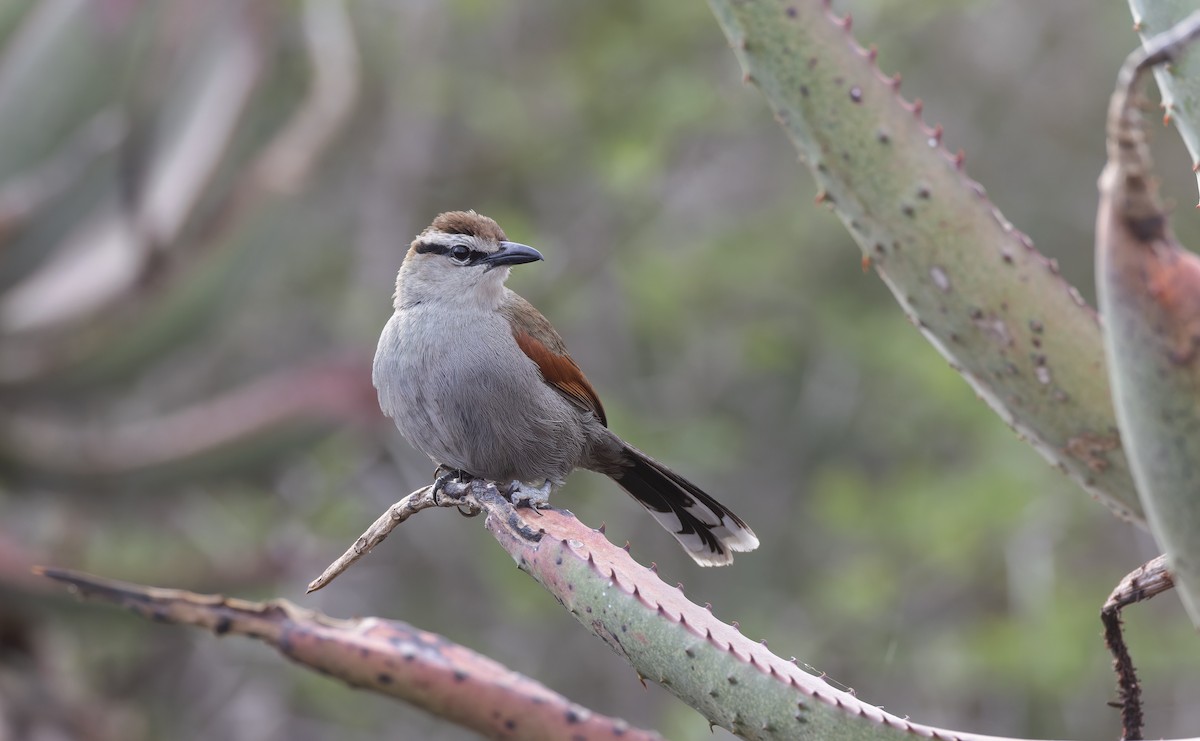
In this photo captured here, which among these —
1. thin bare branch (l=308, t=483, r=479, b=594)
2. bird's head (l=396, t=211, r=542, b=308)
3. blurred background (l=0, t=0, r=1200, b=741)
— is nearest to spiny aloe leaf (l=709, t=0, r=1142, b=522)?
thin bare branch (l=308, t=483, r=479, b=594)

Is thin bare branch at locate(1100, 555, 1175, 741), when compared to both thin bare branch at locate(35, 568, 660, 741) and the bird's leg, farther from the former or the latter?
the bird's leg

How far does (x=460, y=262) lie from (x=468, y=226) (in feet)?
0.63

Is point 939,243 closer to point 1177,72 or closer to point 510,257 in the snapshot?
point 1177,72

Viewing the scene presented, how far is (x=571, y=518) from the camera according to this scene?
2518 millimetres

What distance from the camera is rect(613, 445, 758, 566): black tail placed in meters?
3.96

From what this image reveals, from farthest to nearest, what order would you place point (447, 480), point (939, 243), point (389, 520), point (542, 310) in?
point (542, 310) → point (447, 480) → point (389, 520) → point (939, 243)

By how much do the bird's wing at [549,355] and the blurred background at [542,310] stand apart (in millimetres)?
2131

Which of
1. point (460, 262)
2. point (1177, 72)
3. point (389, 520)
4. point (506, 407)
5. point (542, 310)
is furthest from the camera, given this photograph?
point (542, 310)

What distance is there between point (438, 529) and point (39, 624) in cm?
388

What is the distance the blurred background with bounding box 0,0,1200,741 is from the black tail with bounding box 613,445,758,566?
2521mm

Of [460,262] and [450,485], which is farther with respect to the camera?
[460,262]

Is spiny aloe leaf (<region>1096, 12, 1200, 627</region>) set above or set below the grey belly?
below

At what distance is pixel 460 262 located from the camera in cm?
461

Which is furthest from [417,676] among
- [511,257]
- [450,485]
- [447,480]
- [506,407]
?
[511,257]
